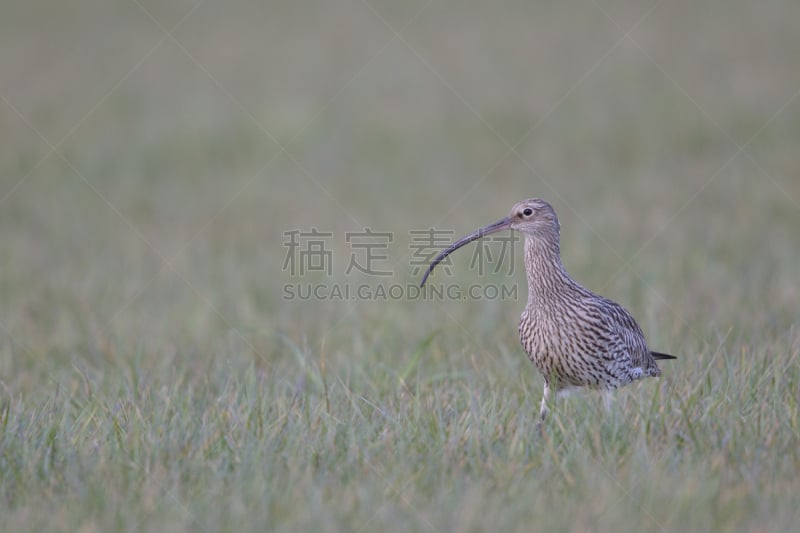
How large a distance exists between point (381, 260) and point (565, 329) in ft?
13.8

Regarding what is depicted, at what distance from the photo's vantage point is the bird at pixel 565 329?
5242 mm

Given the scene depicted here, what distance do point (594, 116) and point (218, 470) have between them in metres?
10.5

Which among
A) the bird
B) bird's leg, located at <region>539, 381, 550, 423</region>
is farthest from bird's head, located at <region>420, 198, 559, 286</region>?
bird's leg, located at <region>539, 381, 550, 423</region>

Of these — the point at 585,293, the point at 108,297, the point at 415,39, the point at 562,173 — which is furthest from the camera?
the point at 415,39

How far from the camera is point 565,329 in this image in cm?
527

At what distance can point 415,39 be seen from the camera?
58.3 ft

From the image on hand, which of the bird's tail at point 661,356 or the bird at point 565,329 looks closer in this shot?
the bird at point 565,329

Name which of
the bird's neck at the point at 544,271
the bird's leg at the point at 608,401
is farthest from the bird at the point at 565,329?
the bird's leg at the point at 608,401

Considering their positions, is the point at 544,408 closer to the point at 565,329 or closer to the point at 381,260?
the point at 565,329

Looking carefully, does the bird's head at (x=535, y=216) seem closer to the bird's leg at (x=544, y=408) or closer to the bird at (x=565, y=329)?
the bird at (x=565, y=329)

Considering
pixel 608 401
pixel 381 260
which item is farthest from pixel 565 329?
pixel 381 260

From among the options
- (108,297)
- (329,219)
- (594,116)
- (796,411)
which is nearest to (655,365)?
(796,411)

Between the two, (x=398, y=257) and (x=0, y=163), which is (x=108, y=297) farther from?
(x=0, y=163)

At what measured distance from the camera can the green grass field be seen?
13.4ft
